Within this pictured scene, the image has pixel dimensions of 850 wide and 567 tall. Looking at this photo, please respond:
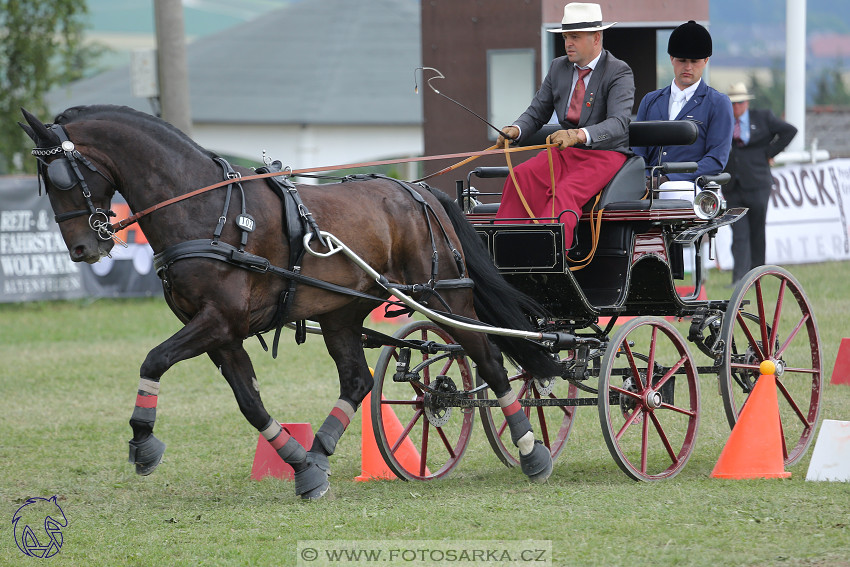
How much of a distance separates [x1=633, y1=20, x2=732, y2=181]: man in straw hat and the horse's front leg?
9.14 feet

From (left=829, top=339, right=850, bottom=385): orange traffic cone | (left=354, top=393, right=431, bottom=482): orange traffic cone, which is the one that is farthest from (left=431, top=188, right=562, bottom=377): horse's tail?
(left=829, top=339, right=850, bottom=385): orange traffic cone

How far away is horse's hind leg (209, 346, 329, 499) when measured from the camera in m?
5.41

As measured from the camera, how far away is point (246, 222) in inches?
205

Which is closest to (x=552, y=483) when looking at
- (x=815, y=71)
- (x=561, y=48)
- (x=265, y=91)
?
(x=561, y=48)

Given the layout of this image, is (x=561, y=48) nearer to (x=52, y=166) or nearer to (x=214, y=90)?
(x=52, y=166)

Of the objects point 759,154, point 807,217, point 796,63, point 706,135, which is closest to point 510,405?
point 706,135

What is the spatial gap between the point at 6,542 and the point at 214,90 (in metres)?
25.7

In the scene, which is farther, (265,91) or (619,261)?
(265,91)

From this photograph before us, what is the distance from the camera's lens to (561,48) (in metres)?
12.9

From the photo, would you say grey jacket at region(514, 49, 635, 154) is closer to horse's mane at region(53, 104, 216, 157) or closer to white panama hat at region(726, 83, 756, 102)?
horse's mane at region(53, 104, 216, 157)

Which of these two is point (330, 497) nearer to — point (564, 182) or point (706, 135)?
point (564, 182)

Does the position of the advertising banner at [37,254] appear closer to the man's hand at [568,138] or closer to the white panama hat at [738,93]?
the white panama hat at [738,93]

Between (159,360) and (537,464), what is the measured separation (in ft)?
6.60

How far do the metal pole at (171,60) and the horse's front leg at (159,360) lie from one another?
308 inches
